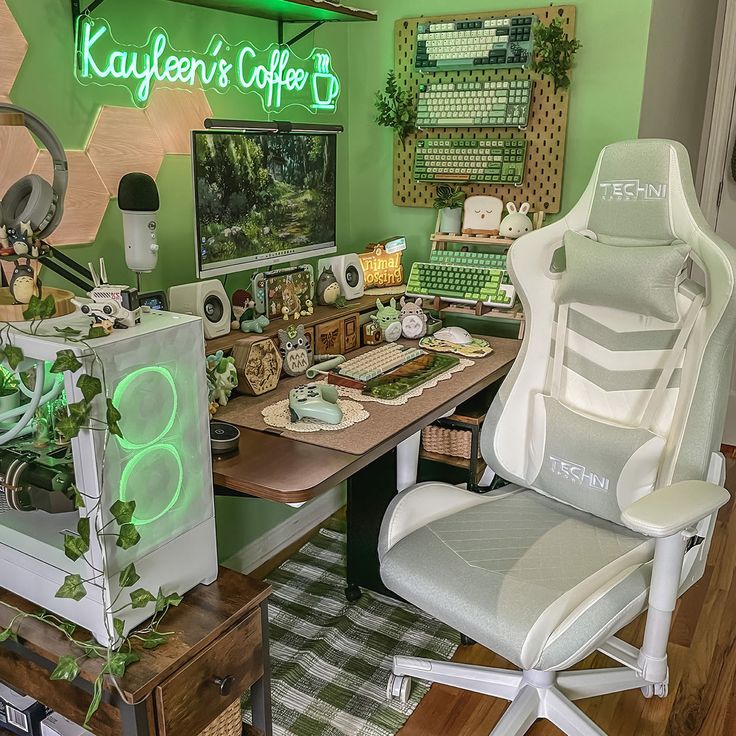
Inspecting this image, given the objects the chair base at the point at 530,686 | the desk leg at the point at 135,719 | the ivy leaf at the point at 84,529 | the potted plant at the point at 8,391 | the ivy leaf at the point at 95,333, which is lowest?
the chair base at the point at 530,686

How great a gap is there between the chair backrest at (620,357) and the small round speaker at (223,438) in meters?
0.69

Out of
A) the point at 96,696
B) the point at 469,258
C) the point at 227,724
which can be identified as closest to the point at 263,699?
the point at 227,724

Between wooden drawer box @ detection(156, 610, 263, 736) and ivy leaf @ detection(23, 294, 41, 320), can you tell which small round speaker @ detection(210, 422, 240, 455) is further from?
ivy leaf @ detection(23, 294, 41, 320)

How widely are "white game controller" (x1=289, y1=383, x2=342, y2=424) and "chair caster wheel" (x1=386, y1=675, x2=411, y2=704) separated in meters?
0.74

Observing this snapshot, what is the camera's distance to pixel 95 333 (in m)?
1.15

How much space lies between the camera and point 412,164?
104 inches

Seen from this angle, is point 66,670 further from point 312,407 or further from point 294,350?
point 294,350

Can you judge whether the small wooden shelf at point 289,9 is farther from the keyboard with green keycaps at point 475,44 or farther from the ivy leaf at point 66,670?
the ivy leaf at point 66,670

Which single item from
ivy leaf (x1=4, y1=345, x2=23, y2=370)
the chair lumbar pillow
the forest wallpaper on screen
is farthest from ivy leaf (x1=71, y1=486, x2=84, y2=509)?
the chair lumbar pillow

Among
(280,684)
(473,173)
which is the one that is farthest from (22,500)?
(473,173)

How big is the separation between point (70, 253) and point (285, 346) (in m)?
0.57

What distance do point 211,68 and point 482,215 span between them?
3.26 ft

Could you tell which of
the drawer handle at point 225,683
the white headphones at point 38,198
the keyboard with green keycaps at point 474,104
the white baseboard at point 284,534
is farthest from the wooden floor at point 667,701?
the keyboard with green keycaps at point 474,104

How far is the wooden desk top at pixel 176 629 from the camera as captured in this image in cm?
121
